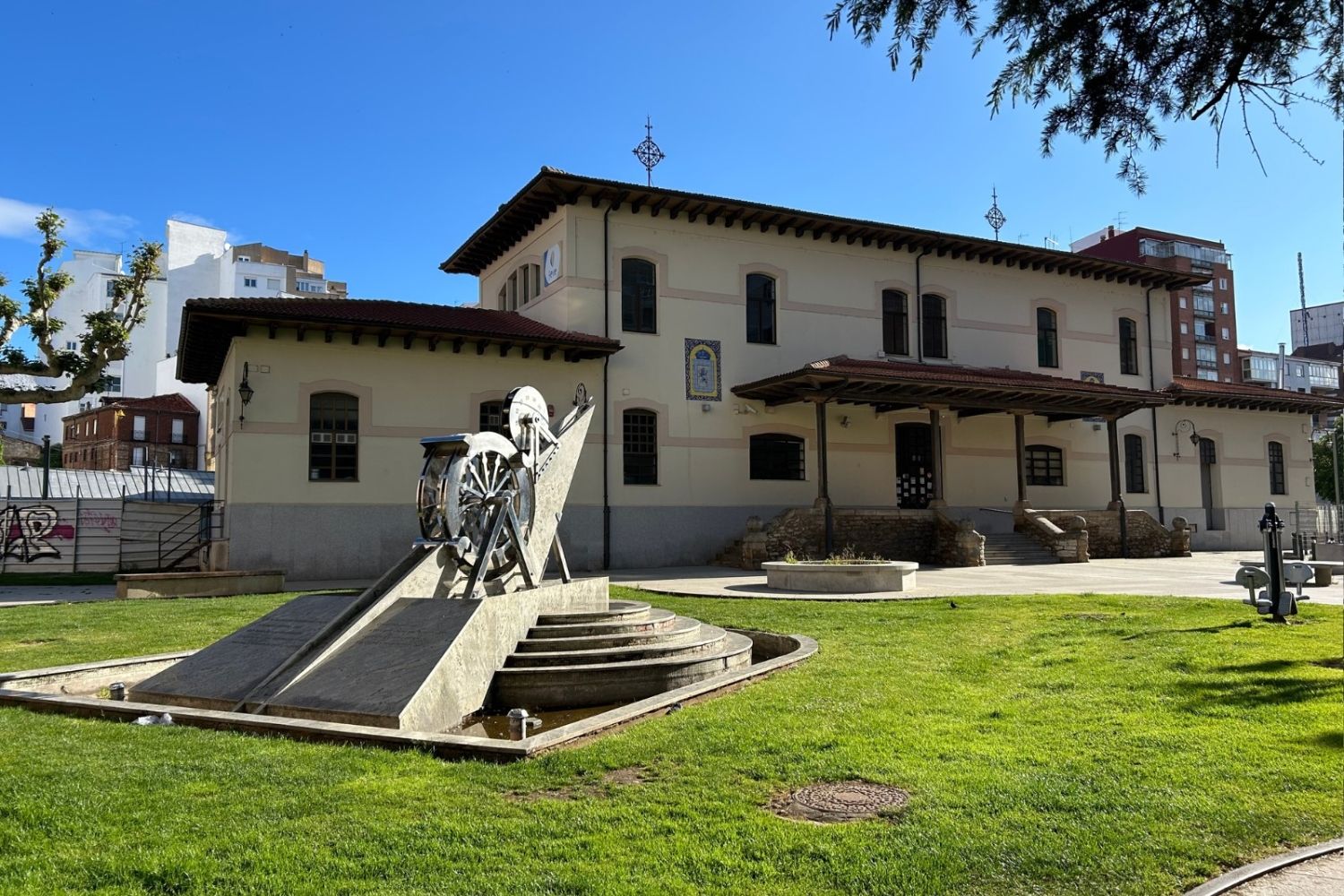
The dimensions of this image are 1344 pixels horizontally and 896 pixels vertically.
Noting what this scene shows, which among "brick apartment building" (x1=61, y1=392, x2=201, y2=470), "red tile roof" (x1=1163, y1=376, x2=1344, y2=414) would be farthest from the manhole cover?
"brick apartment building" (x1=61, y1=392, x2=201, y2=470)

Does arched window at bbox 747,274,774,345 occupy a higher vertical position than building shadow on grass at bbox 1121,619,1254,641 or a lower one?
higher

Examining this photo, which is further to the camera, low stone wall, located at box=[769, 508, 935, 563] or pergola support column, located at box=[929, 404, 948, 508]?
pergola support column, located at box=[929, 404, 948, 508]

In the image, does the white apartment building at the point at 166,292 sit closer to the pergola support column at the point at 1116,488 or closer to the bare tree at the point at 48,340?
the bare tree at the point at 48,340

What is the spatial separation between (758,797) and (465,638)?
3.61m

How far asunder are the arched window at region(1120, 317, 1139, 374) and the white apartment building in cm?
5363

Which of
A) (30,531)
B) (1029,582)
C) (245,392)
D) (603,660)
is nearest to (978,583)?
(1029,582)

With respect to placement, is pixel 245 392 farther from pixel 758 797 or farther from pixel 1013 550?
pixel 1013 550

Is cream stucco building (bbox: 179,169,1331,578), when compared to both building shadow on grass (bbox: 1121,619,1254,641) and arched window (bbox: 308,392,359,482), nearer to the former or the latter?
arched window (bbox: 308,392,359,482)

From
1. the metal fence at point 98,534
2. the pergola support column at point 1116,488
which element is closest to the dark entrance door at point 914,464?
the pergola support column at point 1116,488

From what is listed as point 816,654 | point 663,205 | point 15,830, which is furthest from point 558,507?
point 663,205

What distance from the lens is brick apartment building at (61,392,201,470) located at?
58094 mm

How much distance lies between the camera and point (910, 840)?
4.23 meters

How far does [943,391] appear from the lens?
82.6 feet

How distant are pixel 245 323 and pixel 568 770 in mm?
17416
